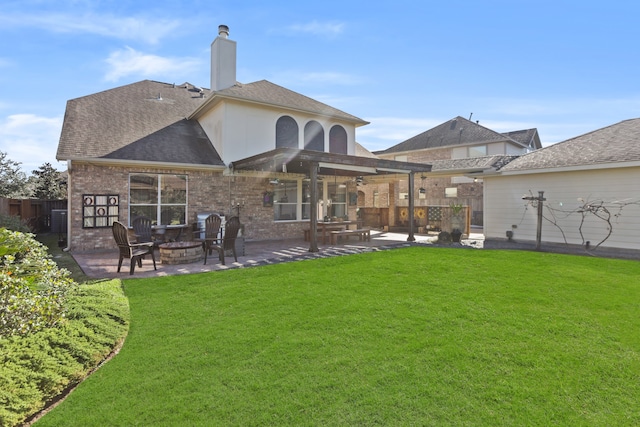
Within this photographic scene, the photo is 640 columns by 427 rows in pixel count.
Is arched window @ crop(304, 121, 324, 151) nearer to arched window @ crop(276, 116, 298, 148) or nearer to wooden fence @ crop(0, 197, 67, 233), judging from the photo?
arched window @ crop(276, 116, 298, 148)

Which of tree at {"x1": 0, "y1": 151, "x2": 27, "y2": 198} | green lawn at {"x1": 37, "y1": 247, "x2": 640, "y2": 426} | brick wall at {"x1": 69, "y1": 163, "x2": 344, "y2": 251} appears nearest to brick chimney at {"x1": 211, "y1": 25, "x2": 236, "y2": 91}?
brick wall at {"x1": 69, "y1": 163, "x2": 344, "y2": 251}

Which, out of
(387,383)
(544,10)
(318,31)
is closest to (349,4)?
(318,31)

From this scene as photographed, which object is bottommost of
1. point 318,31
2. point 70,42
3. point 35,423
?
point 35,423

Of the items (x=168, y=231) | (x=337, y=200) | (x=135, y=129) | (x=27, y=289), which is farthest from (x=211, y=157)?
(x=27, y=289)

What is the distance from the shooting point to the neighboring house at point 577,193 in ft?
31.3

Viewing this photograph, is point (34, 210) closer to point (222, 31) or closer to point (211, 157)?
point (211, 157)

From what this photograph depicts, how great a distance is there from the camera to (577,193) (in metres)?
10.4

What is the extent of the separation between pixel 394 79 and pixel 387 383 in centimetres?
1080

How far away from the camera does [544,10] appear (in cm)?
910

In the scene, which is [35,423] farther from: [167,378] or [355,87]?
[355,87]

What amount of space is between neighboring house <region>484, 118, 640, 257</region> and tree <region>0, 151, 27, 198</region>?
20830 millimetres

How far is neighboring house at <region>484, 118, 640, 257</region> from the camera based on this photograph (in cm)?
954

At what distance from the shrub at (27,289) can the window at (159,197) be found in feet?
21.1

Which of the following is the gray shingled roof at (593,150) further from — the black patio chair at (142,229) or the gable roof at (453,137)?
the black patio chair at (142,229)
